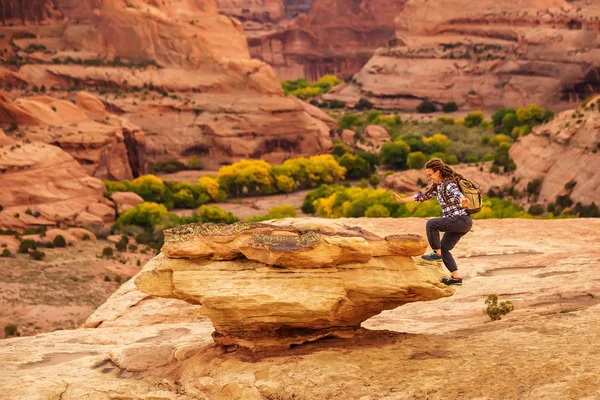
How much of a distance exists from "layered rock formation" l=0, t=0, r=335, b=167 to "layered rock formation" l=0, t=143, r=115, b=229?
18.7 metres

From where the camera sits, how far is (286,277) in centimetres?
1560

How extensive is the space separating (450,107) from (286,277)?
307 feet

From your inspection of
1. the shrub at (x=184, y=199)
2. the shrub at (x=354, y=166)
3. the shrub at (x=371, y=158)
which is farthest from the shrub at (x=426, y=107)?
the shrub at (x=184, y=199)

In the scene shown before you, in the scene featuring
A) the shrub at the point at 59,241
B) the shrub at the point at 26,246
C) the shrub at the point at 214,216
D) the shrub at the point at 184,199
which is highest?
the shrub at the point at 26,246

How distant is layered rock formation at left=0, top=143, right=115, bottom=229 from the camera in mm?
53938

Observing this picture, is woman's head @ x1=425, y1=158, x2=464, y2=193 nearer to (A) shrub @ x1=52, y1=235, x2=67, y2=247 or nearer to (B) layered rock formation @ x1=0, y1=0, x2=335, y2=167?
(A) shrub @ x1=52, y1=235, x2=67, y2=247

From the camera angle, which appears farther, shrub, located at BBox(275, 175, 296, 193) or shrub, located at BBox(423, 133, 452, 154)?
shrub, located at BBox(423, 133, 452, 154)

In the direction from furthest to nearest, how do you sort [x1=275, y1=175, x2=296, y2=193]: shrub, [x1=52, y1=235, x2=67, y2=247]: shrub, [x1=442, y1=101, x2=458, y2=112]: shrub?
1. [x1=442, y1=101, x2=458, y2=112]: shrub
2. [x1=275, y1=175, x2=296, y2=193]: shrub
3. [x1=52, y1=235, x2=67, y2=247]: shrub

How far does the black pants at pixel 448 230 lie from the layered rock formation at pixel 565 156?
119 ft

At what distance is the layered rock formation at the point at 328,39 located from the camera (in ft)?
473

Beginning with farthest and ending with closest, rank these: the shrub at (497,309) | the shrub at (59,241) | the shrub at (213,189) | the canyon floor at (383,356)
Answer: the shrub at (213,189) < the shrub at (59,241) < the shrub at (497,309) < the canyon floor at (383,356)

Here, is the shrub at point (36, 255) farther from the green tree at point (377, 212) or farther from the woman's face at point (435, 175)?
the woman's face at point (435, 175)

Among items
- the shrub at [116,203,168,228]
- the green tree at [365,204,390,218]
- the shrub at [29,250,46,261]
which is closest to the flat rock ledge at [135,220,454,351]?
the shrub at [29,250,46,261]

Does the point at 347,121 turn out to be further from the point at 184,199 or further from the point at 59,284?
the point at 59,284
